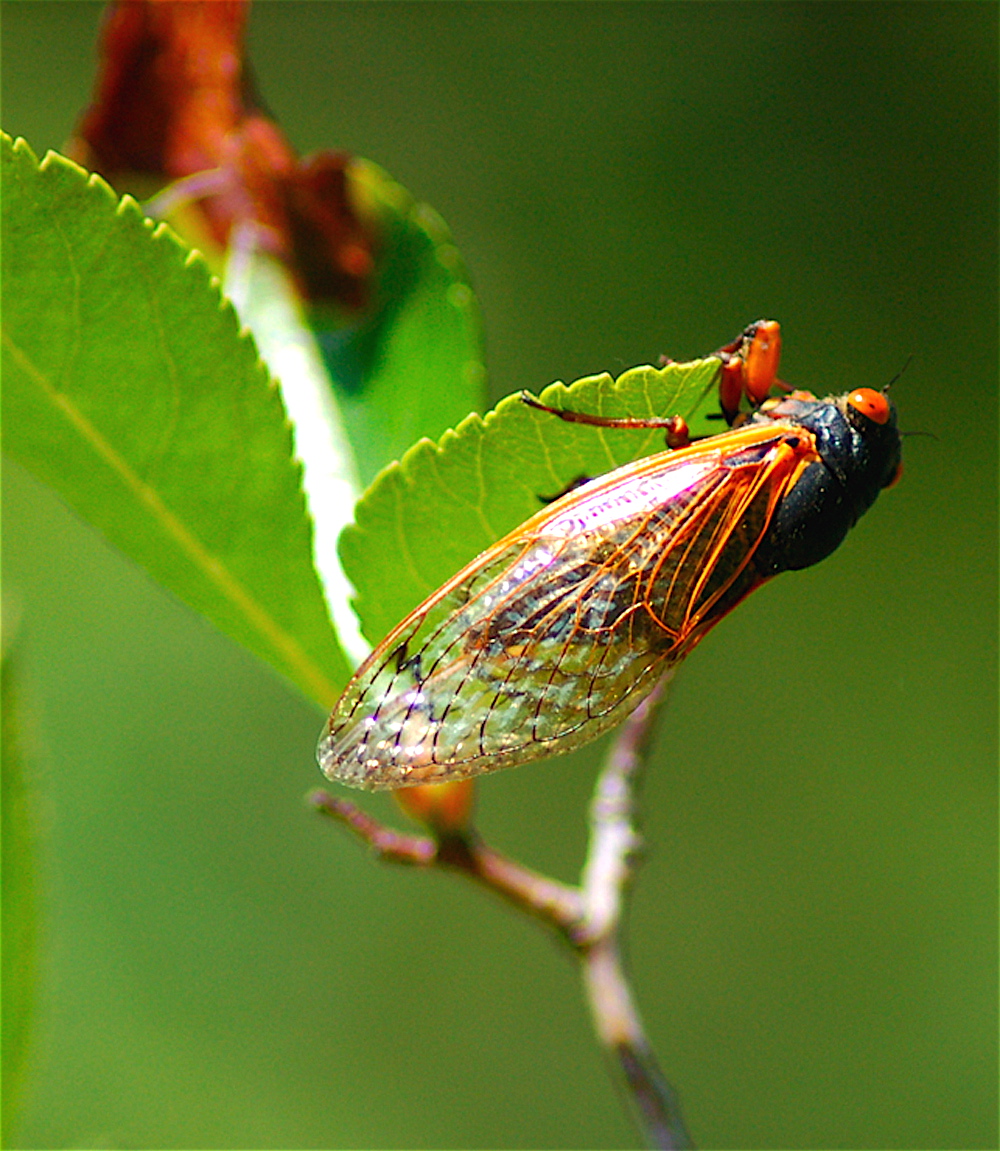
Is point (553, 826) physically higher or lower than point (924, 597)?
higher

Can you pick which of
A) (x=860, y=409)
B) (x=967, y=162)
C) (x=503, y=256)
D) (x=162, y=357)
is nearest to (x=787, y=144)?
(x=967, y=162)

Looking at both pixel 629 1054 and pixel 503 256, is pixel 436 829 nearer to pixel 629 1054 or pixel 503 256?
pixel 629 1054

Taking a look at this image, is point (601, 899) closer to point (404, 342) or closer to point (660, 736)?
point (404, 342)

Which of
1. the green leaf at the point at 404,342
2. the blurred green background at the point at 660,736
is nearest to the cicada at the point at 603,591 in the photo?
the green leaf at the point at 404,342

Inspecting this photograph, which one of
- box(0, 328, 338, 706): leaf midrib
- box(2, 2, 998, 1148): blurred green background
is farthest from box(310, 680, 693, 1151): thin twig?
box(2, 2, 998, 1148): blurred green background

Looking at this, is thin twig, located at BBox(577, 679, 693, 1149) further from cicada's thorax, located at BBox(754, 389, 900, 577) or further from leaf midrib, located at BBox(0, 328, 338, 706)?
leaf midrib, located at BBox(0, 328, 338, 706)

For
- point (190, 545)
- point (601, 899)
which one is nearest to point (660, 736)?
point (601, 899)

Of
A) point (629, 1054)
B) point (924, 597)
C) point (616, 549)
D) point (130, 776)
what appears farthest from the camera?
point (924, 597)
